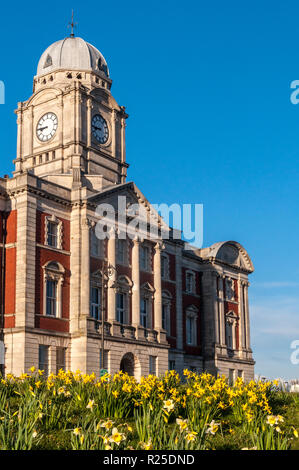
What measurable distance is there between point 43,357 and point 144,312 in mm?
10563

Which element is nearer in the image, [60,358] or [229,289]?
[60,358]

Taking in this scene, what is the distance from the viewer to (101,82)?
193 ft

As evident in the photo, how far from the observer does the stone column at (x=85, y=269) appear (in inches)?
1731

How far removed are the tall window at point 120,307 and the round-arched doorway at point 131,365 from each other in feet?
8.50

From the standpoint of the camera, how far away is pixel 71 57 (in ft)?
191

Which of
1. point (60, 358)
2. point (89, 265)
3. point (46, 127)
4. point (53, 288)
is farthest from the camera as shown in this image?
point (46, 127)

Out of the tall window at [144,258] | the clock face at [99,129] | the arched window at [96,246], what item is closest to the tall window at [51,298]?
the arched window at [96,246]

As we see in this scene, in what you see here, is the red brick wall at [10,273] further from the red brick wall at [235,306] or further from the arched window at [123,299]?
the red brick wall at [235,306]

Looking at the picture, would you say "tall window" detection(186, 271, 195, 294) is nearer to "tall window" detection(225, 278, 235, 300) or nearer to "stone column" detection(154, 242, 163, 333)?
"tall window" detection(225, 278, 235, 300)

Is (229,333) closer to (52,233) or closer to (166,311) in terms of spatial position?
(166,311)

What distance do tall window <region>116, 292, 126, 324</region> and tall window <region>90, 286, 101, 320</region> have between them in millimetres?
1896

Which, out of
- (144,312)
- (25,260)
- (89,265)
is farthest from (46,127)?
(144,312)
